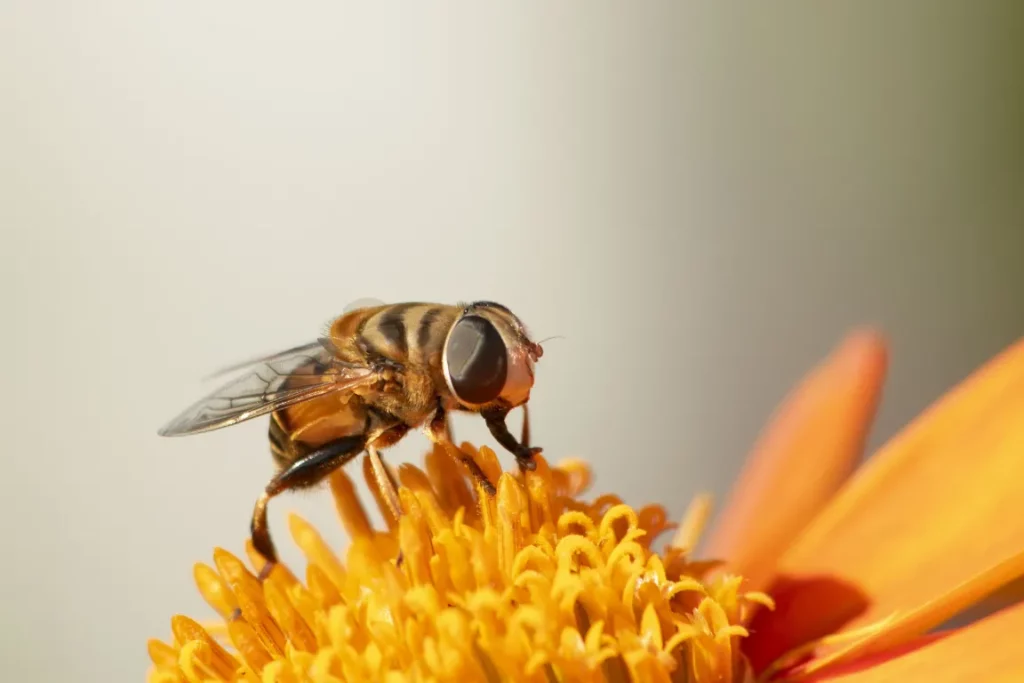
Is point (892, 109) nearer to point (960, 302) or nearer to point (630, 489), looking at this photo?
point (960, 302)

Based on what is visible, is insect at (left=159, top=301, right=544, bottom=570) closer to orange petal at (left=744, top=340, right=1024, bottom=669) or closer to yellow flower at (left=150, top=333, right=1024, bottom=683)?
yellow flower at (left=150, top=333, right=1024, bottom=683)

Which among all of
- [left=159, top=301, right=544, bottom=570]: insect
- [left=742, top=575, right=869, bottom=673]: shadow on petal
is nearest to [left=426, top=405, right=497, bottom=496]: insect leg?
[left=159, top=301, right=544, bottom=570]: insect

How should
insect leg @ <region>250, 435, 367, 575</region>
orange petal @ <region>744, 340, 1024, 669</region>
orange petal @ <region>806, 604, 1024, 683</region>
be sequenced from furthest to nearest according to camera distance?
insect leg @ <region>250, 435, 367, 575</region>
orange petal @ <region>744, 340, 1024, 669</region>
orange petal @ <region>806, 604, 1024, 683</region>

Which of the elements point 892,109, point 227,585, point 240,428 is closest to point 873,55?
point 892,109

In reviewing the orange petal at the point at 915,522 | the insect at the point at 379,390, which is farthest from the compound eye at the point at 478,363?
the orange petal at the point at 915,522

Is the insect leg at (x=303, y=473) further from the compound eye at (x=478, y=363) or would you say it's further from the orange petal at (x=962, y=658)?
the orange petal at (x=962, y=658)

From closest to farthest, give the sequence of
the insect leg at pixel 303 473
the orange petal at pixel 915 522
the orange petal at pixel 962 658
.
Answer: the orange petal at pixel 962 658
the orange petal at pixel 915 522
the insect leg at pixel 303 473
